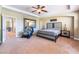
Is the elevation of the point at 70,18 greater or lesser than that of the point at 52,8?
lesser

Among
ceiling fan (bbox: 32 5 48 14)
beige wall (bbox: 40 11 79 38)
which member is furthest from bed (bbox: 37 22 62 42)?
ceiling fan (bbox: 32 5 48 14)

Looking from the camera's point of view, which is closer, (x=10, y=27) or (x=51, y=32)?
(x=10, y=27)

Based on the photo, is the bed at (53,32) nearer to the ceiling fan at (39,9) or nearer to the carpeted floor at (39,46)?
the carpeted floor at (39,46)

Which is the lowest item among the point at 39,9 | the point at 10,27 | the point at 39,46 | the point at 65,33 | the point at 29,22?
the point at 39,46

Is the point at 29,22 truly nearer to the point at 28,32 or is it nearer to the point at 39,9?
the point at 28,32

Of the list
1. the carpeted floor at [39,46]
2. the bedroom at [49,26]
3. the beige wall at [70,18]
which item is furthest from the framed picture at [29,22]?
the beige wall at [70,18]

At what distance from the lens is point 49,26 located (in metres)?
2.00

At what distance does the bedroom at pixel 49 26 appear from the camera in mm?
1866

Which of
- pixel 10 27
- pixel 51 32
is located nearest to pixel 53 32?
pixel 51 32

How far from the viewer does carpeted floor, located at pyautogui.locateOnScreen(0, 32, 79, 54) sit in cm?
185

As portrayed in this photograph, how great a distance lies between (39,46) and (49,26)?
52 cm

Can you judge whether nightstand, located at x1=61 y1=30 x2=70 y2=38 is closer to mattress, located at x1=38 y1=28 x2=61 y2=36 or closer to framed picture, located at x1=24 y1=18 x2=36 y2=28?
mattress, located at x1=38 y1=28 x2=61 y2=36
